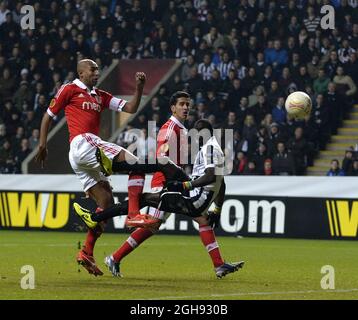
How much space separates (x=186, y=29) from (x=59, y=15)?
400 cm

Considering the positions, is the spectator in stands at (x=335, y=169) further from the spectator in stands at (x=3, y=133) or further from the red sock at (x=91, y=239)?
the red sock at (x=91, y=239)

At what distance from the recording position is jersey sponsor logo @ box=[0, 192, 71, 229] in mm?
21250

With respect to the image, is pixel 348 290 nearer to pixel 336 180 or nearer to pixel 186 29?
pixel 336 180

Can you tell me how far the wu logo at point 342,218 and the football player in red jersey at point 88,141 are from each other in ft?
26.4

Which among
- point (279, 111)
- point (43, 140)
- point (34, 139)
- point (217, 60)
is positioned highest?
point (217, 60)

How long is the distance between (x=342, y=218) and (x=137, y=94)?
8.35 meters

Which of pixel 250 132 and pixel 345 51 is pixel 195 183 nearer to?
pixel 250 132

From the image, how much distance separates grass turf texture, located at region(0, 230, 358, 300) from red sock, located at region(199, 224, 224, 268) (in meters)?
0.21

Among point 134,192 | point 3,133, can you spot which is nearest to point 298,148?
point 3,133

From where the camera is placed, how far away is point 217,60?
990 inches

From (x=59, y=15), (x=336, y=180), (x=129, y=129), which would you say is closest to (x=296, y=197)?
(x=336, y=180)

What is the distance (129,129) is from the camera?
24562 mm

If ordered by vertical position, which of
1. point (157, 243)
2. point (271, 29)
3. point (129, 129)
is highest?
point (271, 29)

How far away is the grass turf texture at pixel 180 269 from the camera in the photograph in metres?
9.96
